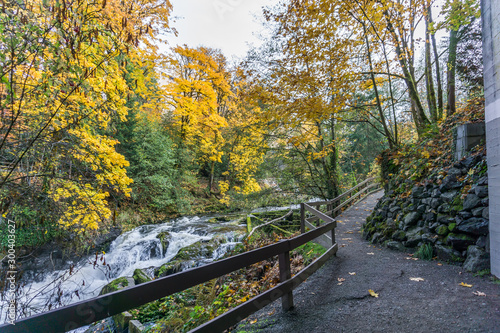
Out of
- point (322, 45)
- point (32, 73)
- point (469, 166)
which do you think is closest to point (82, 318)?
point (32, 73)

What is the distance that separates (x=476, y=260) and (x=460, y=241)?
1.75 feet

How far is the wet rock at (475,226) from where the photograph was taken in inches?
164

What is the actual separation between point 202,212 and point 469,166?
15.9m

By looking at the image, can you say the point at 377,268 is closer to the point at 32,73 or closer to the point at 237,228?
the point at 32,73

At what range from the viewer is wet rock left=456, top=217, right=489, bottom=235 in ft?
13.6

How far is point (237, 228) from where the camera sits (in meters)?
12.6

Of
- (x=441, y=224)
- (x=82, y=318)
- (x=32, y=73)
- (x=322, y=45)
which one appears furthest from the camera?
(x=322, y=45)

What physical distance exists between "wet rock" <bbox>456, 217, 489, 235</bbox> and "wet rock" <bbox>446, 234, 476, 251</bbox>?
14 cm

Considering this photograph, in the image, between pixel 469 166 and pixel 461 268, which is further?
pixel 469 166

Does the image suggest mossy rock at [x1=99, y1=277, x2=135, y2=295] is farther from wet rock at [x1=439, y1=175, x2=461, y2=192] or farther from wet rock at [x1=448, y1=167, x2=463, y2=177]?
wet rock at [x1=448, y1=167, x2=463, y2=177]

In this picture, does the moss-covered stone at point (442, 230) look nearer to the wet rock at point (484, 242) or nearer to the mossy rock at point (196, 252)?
the wet rock at point (484, 242)

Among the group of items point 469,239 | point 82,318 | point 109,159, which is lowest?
point 469,239

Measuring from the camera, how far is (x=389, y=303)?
134 inches

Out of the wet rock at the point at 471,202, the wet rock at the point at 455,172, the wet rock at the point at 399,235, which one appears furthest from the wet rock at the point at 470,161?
the wet rock at the point at 399,235
